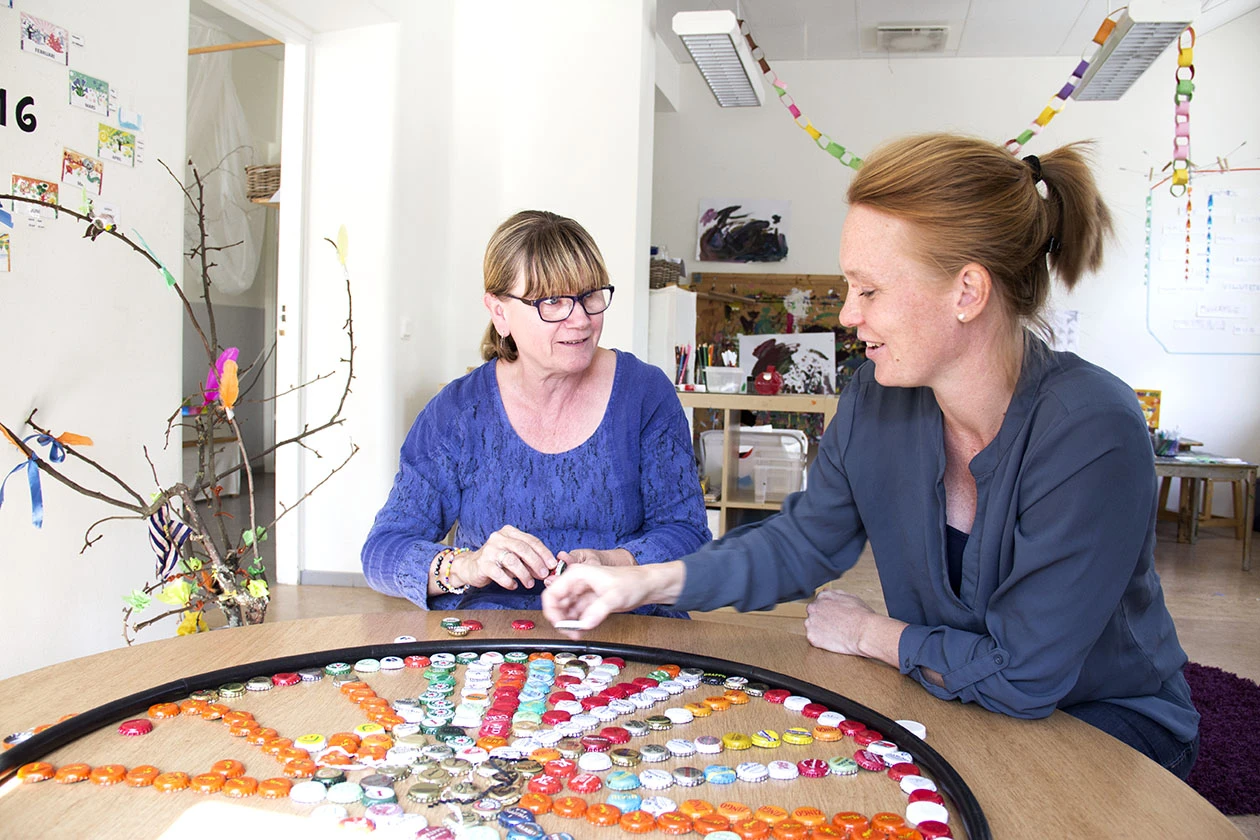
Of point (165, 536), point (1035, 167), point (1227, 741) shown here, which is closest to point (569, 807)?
point (1035, 167)

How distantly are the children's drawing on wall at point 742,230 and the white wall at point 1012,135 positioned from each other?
0.07 metres

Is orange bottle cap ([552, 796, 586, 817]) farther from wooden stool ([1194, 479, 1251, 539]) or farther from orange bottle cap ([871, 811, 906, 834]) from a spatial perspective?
wooden stool ([1194, 479, 1251, 539])

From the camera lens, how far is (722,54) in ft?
17.2

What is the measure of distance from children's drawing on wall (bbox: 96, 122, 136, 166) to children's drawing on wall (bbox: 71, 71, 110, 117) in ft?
0.16

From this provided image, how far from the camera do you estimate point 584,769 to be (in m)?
0.92

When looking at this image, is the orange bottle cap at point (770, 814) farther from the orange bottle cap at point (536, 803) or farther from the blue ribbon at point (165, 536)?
the blue ribbon at point (165, 536)

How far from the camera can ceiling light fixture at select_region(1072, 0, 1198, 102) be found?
4492 mm

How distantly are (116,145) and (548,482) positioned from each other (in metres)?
1.97

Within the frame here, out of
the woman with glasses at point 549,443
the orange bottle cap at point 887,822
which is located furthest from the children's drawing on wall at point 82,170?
the orange bottle cap at point 887,822

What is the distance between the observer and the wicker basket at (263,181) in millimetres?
4637

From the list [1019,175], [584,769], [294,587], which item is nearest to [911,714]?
[584,769]

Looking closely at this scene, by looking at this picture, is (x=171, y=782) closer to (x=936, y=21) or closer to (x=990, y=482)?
(x=990, y=482)

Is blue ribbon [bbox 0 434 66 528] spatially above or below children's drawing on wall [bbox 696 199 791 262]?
below

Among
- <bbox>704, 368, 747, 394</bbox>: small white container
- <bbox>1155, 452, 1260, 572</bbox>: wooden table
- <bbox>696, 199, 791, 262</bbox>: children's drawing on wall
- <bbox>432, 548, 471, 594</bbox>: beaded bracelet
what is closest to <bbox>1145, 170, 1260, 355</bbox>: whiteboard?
<bbox>1155, 452, 1260, 572</bbox>: wooden table
